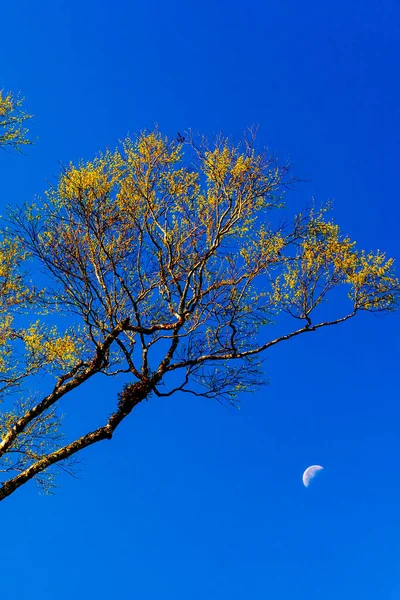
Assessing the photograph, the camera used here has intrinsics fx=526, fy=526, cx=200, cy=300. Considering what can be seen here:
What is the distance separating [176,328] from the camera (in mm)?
9500

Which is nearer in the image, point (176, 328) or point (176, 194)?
point (176, 328)

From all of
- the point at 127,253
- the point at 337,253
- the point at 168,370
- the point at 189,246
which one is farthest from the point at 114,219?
the point at 337,253

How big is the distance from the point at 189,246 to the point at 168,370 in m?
2.37

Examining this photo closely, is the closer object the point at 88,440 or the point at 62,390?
the point at 88,440

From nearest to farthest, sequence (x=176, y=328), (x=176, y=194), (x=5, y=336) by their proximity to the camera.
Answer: (x=176, y=328) → (x=176, y=194) → (x=5, y=336)

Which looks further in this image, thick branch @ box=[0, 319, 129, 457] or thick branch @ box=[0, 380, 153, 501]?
thick branch @ box=[0, 319, 129, 457]

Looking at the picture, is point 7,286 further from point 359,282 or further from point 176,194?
point 359,282

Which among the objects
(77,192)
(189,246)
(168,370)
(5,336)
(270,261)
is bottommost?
(5,336)

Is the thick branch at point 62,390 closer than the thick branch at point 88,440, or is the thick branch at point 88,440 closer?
the thick branch at point 88,440

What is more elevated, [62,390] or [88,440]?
[62,390]

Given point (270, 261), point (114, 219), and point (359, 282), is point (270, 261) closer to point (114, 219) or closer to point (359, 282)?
point (359, 282)

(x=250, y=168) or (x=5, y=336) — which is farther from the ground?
(x=250, y=168)

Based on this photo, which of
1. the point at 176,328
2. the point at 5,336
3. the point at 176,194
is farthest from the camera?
the point at 5,336

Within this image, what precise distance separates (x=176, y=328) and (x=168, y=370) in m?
0.83
